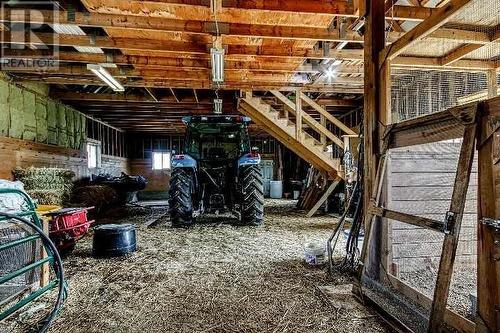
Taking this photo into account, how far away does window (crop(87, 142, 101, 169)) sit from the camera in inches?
375

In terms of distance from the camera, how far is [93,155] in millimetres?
9875

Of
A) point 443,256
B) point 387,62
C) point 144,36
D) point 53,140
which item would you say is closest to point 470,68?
point 387,62

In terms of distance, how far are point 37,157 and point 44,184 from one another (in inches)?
36.9

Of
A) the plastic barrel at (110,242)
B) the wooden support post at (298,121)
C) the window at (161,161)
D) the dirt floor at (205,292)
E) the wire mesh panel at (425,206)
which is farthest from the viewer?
the window at (161,161)

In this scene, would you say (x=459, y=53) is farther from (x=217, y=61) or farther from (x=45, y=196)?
(x=45, y=196)

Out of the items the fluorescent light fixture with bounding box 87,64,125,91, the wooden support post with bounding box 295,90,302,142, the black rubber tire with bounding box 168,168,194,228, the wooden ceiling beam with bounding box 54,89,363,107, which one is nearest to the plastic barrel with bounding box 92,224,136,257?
the black rubber tire with bounding box 168,168,194,228

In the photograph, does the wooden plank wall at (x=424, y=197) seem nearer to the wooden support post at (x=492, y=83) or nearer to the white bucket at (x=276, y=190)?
the wooden support post at (x=492, y=83)

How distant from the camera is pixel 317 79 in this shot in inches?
244

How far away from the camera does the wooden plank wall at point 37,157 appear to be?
5332mm

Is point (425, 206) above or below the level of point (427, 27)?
below

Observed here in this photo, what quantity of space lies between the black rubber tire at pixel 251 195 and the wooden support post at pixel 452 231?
→ 3952 mm

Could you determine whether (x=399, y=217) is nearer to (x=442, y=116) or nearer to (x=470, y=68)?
(x=442, y=116)

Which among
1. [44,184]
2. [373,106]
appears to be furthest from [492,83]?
[44,184]

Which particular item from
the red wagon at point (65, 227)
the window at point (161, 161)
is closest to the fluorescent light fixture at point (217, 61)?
the red wagon at point (65, 227)
